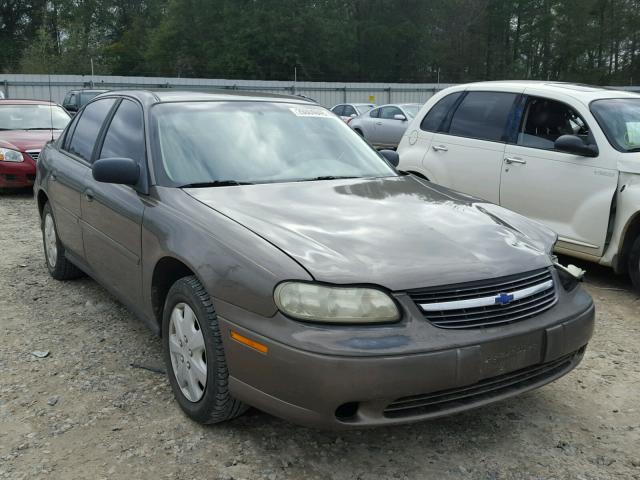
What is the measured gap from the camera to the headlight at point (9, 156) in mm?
9477

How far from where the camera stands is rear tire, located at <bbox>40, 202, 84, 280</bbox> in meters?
5.17

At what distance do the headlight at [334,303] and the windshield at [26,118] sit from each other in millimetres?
9364

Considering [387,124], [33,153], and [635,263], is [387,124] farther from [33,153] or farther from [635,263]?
[635,263]

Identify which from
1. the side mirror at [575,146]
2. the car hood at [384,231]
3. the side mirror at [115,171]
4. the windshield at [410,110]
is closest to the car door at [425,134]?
the side mirror at [575,146]

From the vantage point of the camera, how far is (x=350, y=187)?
142 inches

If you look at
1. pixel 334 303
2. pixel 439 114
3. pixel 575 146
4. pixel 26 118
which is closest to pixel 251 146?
pixel 334 303

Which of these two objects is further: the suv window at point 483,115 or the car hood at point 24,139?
the car hood at point 24,139

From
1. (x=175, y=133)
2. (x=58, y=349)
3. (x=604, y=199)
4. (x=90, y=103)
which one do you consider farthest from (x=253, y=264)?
(x=604, y=199)

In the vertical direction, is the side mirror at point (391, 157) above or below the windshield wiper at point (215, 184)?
above

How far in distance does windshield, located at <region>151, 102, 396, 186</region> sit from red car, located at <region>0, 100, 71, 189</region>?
5.72 metres

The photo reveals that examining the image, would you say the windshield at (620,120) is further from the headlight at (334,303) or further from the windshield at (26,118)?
the windshield at (26,118)

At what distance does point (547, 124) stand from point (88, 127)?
3.93 m

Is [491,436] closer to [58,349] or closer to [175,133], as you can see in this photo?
[175,133]

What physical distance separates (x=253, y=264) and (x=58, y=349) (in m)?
2.02
